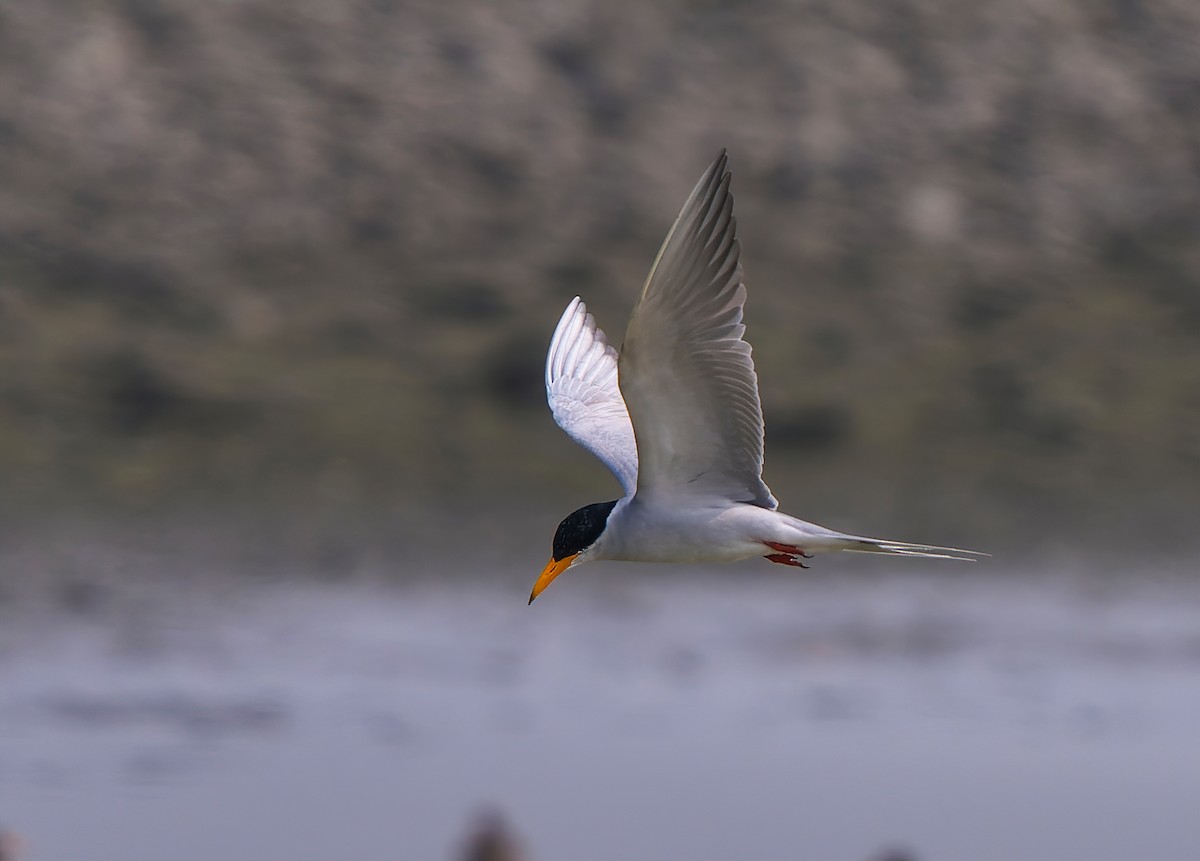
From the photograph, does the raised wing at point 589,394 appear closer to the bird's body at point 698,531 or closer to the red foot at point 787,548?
the bird's body at point 698,531

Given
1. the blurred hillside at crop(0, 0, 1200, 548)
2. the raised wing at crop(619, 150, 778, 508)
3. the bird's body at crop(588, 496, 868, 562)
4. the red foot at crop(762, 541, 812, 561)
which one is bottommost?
the red foot at crop(762, 541, 812, 561)

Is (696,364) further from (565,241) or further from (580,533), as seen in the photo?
(565,241)

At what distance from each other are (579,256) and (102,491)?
4.05 m

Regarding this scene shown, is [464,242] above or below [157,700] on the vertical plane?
above

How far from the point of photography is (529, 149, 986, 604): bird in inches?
250

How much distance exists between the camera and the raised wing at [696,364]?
20.7ft

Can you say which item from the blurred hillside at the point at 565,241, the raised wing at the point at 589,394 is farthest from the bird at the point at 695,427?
the blurred hillside at the point at 565,241

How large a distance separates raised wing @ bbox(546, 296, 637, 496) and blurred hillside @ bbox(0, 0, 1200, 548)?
591 cm

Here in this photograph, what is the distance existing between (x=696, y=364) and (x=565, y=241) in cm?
1021

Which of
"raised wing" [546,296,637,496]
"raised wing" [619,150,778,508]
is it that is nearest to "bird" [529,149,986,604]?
"raised wing" [619,150,778,508]

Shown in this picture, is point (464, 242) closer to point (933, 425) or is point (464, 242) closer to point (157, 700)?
point (933, 425)

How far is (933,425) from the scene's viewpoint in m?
15.4

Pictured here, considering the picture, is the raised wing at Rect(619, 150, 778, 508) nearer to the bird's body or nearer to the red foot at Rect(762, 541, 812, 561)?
the bird's body

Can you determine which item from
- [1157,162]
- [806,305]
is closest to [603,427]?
[806,305]
